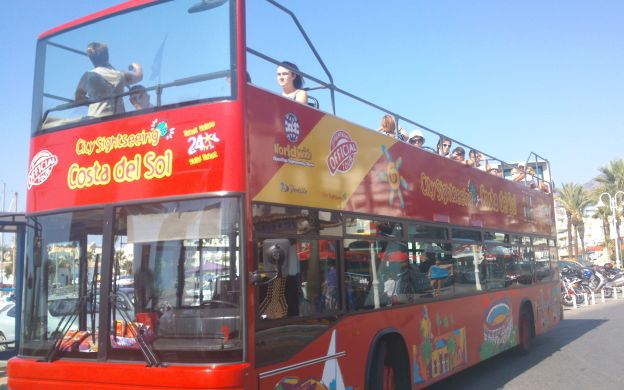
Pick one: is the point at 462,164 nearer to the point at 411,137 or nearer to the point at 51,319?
the point at 411,137

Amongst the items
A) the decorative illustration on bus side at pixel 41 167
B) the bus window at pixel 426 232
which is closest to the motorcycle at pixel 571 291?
the bus window at pixel 426 232

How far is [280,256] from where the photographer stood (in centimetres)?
439

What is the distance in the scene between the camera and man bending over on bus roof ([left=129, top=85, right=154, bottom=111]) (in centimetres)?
502

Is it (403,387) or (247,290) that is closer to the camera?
(247,290)

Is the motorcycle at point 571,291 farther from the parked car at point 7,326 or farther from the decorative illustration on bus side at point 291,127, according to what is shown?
the decorative illustration on bus side at point 291,127

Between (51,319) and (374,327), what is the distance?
3.15 metres

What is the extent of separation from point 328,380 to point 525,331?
24.7 feet

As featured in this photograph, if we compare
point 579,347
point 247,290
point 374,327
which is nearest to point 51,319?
point 247,290

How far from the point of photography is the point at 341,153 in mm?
6043

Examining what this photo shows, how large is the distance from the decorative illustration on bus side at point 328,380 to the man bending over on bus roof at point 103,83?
2737 mm

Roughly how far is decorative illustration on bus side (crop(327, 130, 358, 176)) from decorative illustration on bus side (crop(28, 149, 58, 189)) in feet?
8.44

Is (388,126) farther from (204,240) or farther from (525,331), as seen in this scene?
(525,331)

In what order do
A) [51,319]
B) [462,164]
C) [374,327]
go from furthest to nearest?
[462,164], [374,327], [51,319]

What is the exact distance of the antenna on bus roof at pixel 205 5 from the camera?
4.92 metres
